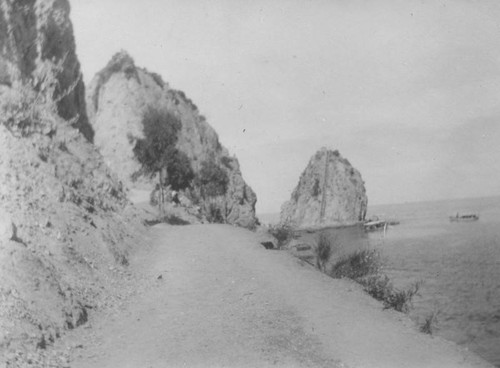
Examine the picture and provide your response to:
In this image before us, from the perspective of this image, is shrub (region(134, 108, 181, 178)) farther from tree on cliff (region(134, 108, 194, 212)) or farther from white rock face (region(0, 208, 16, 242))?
white rock face (region(0, 208, 16, 242))

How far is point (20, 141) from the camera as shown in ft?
41.0

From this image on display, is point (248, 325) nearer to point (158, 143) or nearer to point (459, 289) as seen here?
point (459, 289)

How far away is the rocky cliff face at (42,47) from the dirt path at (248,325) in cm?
840

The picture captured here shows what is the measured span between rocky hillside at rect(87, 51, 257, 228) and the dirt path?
34.2 meters

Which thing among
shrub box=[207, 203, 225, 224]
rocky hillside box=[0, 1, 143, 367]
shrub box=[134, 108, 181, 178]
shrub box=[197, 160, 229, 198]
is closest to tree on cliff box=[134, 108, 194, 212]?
shrub box=[134, 108, 181, 178]

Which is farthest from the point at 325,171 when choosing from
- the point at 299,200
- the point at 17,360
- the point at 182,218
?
the point at 17,360

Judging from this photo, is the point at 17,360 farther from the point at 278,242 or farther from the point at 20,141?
the point at 278,242

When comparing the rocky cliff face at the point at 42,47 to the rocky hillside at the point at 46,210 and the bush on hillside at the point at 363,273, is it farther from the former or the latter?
the bush on hillside at the point at 363,273

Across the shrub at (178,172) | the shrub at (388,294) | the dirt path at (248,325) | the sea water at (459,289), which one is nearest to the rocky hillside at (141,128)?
the shrub at (178,172)

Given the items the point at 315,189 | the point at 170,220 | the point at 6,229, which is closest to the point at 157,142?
the point at 170,220

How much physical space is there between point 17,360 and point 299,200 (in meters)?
139

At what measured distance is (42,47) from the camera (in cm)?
1753

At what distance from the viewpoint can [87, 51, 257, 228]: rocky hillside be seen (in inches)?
2217

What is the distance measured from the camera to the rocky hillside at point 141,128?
5631cm
